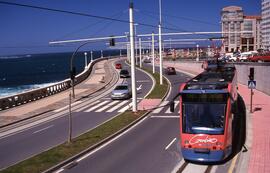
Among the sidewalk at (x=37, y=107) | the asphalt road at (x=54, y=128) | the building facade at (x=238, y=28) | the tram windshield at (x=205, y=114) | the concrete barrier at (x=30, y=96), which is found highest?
the building facade at (x=238, y=28)

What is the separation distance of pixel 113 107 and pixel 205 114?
18971 mm

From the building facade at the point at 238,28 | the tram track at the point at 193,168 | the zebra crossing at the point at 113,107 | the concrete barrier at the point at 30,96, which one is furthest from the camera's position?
the building facade at the point at 238,28

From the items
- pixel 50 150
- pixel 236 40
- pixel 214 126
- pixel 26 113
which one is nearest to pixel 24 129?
pixel 26 113

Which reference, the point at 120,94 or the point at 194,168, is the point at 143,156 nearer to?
the point at 194,168

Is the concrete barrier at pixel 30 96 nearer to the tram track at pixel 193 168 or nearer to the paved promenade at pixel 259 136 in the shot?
the paved promenade at pixel 259 136

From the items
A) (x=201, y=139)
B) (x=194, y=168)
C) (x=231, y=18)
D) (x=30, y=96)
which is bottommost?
(x=194, y=168)

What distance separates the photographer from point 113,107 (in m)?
34.7

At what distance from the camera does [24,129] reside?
87.1ft

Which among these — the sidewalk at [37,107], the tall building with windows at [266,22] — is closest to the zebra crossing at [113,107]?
the sidewalk at [37,107]

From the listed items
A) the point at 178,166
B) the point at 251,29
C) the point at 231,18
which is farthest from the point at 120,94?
the point at 251,29

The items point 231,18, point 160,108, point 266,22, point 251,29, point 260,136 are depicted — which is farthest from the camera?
point 251,29

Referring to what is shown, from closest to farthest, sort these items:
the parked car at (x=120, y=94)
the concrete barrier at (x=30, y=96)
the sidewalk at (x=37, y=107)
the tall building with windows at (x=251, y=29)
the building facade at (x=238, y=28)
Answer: the sidewalk at (x=37, y=107), the concrete barrier at (x=30, y=96), the parked car at (x=120, y=94), the building facade at (x=238, y=28), the tall building with windows at (x=251, y=29)

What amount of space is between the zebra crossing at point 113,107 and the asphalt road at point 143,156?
7.28 metres

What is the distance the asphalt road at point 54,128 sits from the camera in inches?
794
